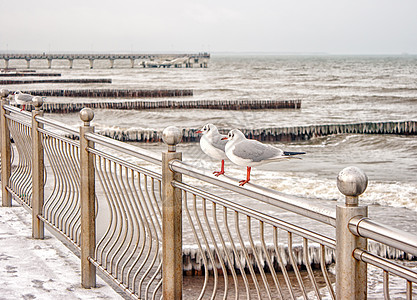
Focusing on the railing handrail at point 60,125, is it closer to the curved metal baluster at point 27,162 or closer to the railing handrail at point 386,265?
the curved metal baluster at point 27,162

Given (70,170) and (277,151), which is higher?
(277,151)

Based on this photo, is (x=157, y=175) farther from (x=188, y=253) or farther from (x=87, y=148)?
(x=188, y=253)

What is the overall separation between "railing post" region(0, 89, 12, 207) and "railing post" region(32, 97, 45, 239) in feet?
4.61

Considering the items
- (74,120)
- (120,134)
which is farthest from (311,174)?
(74,120)

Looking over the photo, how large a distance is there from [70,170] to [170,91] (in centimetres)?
3951

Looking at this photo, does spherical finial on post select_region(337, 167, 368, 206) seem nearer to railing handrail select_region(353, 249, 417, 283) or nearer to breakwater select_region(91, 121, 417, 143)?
railing handrail select_region(353, 249, 417, 283)

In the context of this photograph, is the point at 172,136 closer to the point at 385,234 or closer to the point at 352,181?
the point at 352,181

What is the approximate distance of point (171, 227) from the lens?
3.45m

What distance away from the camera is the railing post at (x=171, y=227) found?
11.3 ft

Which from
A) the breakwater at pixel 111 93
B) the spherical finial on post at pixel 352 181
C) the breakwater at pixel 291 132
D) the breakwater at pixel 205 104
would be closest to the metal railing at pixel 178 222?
the spherical finial on post at pixel 352 181

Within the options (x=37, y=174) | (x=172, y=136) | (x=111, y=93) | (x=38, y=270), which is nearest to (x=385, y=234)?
(x=172, y=136)

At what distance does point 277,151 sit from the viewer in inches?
132

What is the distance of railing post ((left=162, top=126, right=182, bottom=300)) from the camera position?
3.44 meters

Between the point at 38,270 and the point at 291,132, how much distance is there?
1771cm
